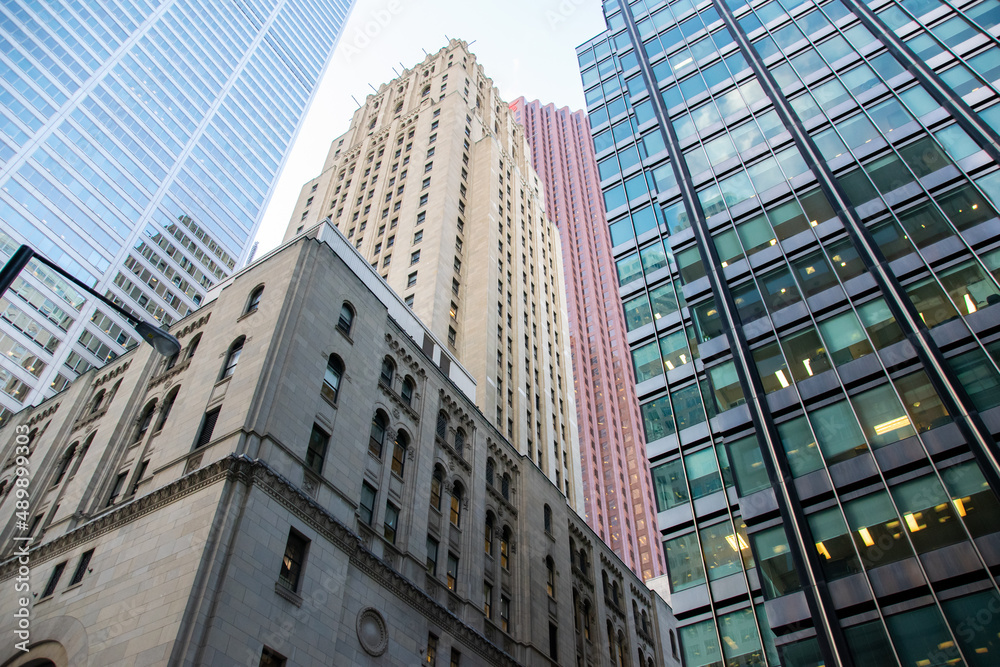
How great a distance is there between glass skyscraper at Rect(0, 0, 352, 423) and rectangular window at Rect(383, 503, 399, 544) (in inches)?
1703

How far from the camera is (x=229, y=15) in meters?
118

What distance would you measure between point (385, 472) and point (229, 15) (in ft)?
358

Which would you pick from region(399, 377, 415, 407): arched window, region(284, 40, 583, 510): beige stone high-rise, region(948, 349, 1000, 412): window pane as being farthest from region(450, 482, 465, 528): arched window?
region(948, 349, 1000, 412): window pane

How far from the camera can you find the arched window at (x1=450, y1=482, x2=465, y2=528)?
37.9 meters

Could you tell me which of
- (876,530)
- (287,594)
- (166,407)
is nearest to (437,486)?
(287,594)

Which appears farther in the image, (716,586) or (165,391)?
(165,391)

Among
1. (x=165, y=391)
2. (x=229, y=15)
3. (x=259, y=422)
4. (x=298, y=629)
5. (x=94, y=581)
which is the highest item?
(x=229, y=15)

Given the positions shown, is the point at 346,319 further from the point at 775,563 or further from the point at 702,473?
the point at 775,563

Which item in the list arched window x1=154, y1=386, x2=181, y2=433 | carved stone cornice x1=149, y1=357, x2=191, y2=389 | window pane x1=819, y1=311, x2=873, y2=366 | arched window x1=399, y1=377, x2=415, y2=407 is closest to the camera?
window pane x1=819, y1=311, x2=873, y2=366

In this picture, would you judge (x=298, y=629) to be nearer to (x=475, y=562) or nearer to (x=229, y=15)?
(x=475, y=562)

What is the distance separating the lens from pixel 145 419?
36125 mm

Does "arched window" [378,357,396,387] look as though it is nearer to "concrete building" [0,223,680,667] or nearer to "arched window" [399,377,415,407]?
"concrete building" [0,223,680,667]

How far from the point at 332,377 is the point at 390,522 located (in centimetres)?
702

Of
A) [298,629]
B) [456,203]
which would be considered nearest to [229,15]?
[456,203]
